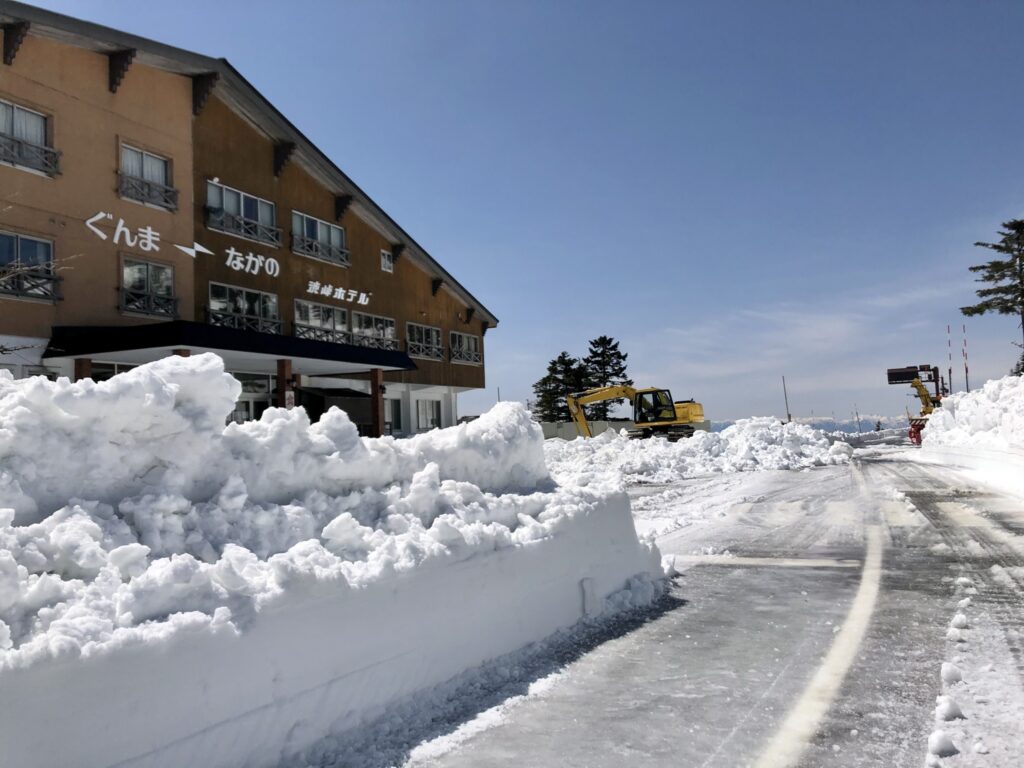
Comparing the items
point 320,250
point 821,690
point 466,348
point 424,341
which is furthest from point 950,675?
point 466,348

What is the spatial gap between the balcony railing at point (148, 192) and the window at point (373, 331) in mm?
8912

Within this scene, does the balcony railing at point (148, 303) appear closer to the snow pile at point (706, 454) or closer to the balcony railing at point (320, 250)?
the balcony railing at point (320, 250)

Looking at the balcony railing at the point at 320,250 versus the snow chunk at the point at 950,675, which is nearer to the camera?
the snow chunk at the point at 950,675

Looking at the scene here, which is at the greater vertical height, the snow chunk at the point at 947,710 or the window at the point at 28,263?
the window at the point at 28,263

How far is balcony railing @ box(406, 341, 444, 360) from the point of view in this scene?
31203 millimetres

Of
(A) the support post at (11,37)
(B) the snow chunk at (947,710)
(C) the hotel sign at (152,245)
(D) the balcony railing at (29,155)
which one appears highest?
(A) the support post at (11,37)

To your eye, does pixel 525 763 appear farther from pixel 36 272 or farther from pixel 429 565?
pixel 36 272

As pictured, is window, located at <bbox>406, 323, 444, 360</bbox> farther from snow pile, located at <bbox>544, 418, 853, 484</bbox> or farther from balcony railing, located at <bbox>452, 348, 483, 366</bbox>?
snow pile, located at <bbox>544, 418, 853, 484</bbox>

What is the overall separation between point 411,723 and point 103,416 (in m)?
2.47

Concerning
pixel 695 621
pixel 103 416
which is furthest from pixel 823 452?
pixel 103 416

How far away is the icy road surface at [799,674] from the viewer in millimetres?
3562

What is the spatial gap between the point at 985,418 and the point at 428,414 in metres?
22.8

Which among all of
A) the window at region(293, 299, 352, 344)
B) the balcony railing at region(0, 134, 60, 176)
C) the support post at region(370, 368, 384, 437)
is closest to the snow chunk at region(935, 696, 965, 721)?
the balcony railing at region(0, 134, 60, 176)

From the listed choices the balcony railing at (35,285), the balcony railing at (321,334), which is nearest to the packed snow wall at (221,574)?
the balcony railing at (35,285)
